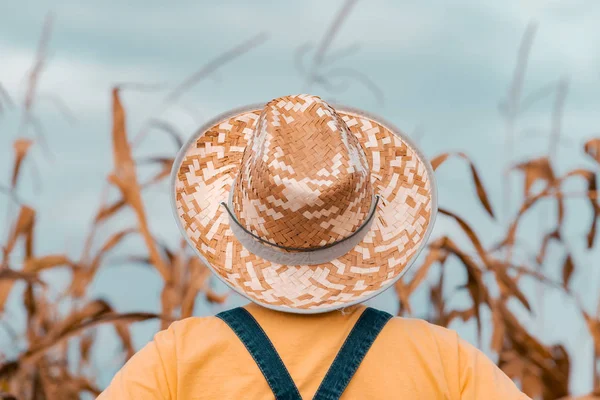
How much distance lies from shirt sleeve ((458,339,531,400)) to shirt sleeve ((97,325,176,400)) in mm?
484

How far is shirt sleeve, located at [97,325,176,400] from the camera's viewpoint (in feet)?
4.65

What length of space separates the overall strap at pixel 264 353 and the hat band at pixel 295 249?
0.35 feet

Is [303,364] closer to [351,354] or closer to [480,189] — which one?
[351,354]

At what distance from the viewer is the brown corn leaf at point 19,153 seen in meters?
2.34

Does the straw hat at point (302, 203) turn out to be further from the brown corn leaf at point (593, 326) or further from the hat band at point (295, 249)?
the brown corn leaf at point (593, 326)

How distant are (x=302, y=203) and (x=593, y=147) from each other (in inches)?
49.2

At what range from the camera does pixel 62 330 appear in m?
1.99

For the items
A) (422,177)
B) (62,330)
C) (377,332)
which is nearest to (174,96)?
(62,330)

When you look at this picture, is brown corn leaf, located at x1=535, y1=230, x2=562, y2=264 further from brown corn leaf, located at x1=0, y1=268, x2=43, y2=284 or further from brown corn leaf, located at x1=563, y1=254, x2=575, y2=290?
brown corn leaf, located at x1=0, y1=268, x2=43, y2=284

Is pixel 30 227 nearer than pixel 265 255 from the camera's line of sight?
No

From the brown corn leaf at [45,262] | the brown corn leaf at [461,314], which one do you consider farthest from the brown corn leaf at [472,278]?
the brown corn leaf at [45,262]

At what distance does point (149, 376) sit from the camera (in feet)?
4.68

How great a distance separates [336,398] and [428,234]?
1.08 ft

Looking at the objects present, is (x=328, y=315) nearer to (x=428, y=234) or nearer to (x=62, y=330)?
(x=428, y=234)
